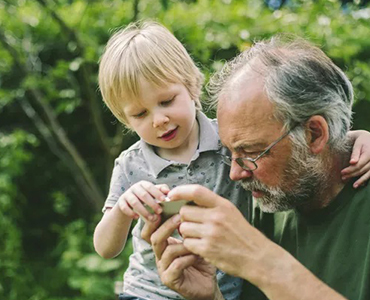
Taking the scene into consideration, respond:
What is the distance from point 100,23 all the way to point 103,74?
9.96 ft

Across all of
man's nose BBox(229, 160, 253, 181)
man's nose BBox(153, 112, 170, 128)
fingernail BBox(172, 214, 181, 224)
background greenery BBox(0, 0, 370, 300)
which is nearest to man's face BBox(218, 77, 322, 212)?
man's nose BBox(229, 160, 253, 181)

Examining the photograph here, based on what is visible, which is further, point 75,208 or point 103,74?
point 75,208

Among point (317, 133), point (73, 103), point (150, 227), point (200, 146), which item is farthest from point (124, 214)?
point (73, 103)

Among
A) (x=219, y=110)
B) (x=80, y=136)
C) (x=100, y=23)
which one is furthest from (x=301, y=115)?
(x=80, y=136)

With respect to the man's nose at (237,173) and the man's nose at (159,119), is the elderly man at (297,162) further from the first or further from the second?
the man's nose at (159,119)

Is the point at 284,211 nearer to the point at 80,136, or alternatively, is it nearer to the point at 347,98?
the point at 347,98

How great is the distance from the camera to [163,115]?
2350 mm

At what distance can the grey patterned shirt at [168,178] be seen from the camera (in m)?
2.46

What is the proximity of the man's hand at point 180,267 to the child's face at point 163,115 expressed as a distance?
383 mm

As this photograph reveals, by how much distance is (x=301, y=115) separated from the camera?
2332mm

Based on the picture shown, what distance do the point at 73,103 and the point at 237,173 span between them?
126 inches

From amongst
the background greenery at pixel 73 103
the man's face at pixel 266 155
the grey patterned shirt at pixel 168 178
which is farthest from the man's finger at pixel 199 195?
the background greenery at pixel 73 103

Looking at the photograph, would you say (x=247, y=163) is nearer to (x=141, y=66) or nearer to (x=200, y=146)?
(x=200, y=146)

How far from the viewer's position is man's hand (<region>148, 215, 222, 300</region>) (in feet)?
7.04
